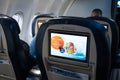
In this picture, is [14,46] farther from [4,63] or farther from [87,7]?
[87,7]

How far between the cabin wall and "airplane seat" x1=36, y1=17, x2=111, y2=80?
511 cm

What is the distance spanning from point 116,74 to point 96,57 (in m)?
1.36

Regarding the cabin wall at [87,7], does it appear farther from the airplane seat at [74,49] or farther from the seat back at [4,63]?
the airplane seat at [74,49]

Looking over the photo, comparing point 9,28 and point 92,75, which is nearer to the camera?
point 92,75

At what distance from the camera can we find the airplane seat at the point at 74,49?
7.07ft

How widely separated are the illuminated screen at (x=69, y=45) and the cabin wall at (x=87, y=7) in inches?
203

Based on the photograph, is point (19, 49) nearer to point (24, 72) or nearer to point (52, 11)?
point (24, 72)

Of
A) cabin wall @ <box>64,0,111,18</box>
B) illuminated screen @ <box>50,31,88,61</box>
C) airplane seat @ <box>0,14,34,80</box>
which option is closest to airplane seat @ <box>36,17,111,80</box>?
illuminated screen @ <box>50,31,88,61</box>

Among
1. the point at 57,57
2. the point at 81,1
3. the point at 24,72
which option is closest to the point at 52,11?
the point at 81,1

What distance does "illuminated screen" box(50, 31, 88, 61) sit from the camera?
221cm

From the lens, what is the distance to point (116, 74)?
345 cm

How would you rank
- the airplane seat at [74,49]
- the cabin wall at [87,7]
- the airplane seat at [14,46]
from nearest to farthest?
the airplane seat at [74,49]
the airplane seat at [14,46]
the cabin wall at [87,7]

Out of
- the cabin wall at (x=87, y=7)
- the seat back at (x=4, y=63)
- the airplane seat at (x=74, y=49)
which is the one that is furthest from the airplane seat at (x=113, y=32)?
the cabin wall at (x=87, y=7)

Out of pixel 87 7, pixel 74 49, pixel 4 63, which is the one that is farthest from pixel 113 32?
pixel 87 7
